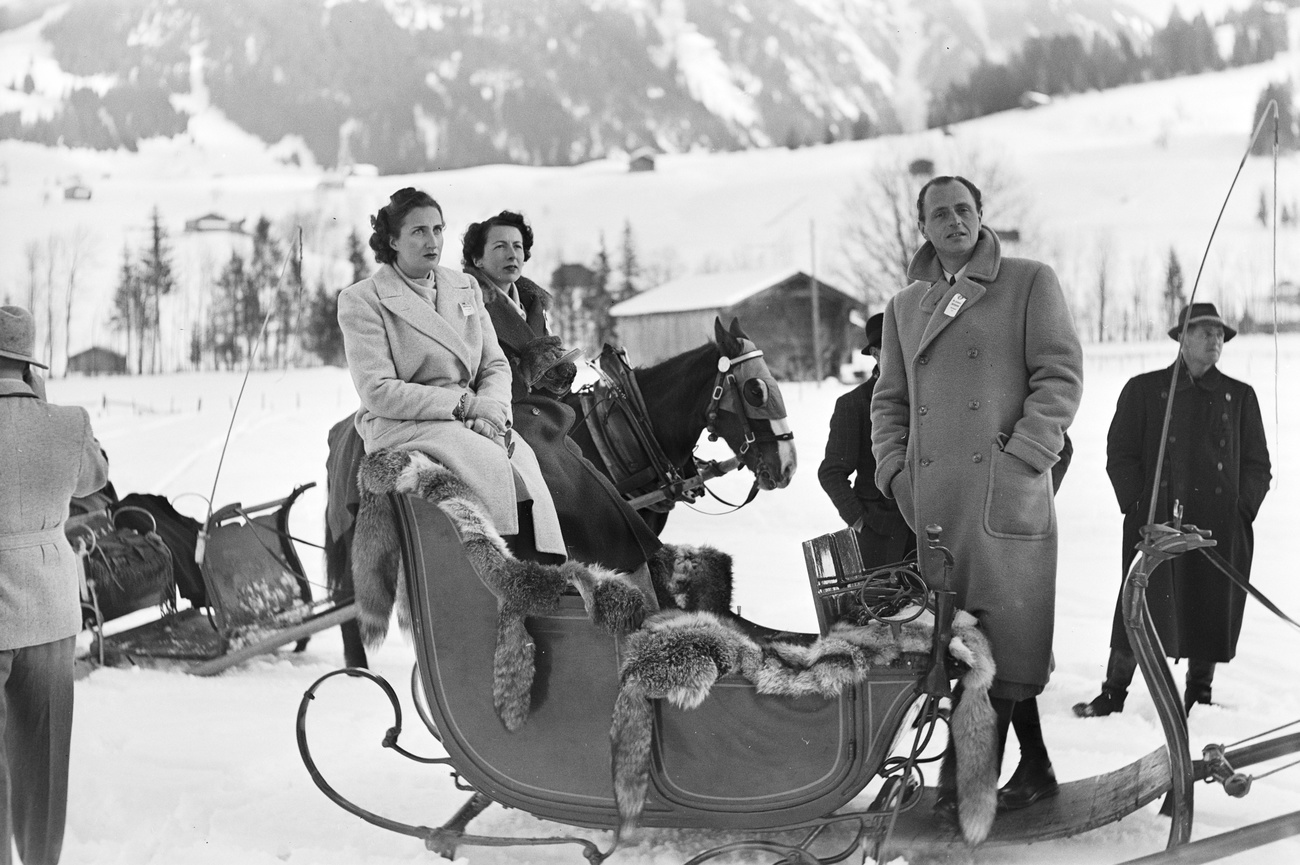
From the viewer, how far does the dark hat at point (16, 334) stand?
2170 mm

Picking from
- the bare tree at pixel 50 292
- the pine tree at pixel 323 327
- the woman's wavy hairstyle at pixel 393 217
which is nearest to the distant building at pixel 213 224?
the bare tree at pixel 50 292

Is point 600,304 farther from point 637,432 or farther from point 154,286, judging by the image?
point 637,432

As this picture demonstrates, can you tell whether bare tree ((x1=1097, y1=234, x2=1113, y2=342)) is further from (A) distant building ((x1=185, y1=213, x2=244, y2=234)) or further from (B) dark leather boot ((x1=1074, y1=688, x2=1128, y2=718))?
(A) distant building ((x1=185, y1=213, x2=244, y2=234))

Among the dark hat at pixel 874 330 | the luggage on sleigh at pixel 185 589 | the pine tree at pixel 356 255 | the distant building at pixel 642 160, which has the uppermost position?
the distant building at pixel 642 160

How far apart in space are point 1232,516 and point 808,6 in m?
3.94

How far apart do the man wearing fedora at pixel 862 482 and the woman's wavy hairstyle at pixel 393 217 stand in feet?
4.72

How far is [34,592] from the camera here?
2.16m

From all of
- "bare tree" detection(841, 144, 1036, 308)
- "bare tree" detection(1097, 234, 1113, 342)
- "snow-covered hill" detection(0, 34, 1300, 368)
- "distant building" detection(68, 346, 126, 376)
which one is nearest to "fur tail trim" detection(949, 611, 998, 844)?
"snow-covered hill" detection(0, 34, 1300, 368)

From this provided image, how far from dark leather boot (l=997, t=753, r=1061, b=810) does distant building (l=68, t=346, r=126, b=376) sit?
5489mm

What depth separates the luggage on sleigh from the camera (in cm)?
409

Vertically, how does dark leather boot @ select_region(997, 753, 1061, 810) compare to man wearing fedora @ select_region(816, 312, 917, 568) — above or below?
below

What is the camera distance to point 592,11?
5871mm

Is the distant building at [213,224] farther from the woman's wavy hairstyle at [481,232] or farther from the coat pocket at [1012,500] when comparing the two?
the coat pocket at [1012,500]

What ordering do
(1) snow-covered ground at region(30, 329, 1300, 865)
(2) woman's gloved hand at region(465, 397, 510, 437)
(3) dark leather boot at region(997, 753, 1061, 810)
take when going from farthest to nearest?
(2) woman's gloved hand at region(465, 397, 510, 437) → (1) snow-covered ground at region(30, 329, 1300, 865) → (3) dark leather boot at region(997, 753, 1061, 810)
